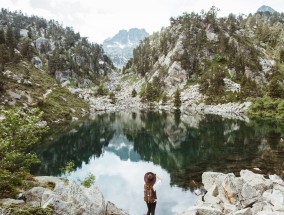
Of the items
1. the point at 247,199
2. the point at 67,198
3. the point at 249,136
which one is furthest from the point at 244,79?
the point at 67,198

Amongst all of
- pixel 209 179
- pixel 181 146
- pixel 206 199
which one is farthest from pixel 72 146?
pixel 206 199

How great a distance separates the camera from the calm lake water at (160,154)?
4125 cm

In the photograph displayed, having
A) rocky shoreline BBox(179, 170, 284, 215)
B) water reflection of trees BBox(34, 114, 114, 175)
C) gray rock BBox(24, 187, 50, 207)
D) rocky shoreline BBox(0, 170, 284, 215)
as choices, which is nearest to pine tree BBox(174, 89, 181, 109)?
water reflection of trees BBox(34, 114, 114, 175)

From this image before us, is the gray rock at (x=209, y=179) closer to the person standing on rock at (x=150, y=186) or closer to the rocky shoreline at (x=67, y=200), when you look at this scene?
the rocky shoreline at (x=67, y=200)

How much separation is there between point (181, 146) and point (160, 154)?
8712mm

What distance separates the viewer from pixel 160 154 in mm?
69062

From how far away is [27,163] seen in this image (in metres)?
23.0

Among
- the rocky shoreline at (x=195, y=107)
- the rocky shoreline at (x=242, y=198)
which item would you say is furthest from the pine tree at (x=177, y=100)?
the rocky shoreline at (x=242, y=198)

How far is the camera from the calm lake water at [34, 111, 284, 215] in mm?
41250

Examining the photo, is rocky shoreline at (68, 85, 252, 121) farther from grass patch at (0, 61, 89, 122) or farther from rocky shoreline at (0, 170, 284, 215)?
rocky shoreline at (0, 170, 284, 215)

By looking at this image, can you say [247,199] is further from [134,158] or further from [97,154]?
[97,154]

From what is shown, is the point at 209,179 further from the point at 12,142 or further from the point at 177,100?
the point at 177,100

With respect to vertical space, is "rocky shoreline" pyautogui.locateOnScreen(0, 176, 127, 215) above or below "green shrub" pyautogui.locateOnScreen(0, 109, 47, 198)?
below

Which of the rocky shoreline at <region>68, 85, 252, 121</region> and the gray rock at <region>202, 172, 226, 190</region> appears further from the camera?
the rocky shoreline at <region>68, 85, 252, 121</region>
